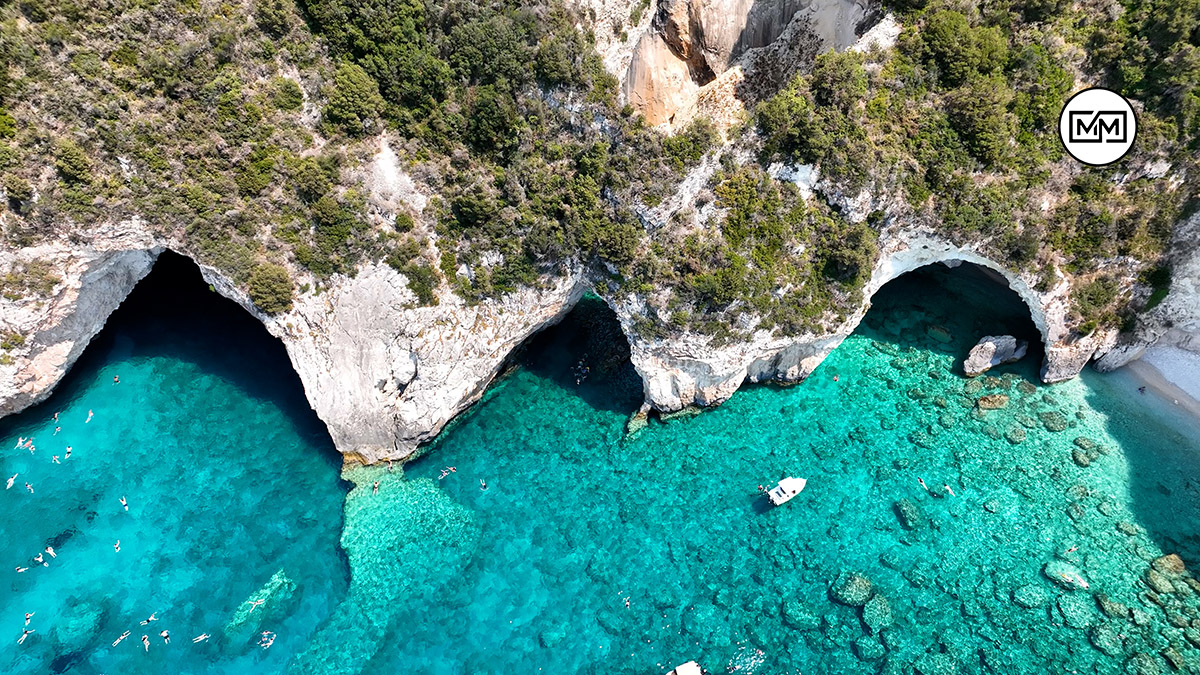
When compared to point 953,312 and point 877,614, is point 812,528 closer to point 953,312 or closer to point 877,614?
point 877,614

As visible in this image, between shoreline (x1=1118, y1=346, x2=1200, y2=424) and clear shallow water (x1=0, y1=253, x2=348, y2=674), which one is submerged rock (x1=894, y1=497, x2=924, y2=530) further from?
clear shallow water (x1=0, y1=253, x2=348, y2=674)

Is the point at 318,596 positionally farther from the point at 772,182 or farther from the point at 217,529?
the point at 772,182

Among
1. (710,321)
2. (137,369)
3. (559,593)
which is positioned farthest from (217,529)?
(710,321)

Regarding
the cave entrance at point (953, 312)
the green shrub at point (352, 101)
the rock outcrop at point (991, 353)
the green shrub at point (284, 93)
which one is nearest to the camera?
the green shrub at point (284, 93)

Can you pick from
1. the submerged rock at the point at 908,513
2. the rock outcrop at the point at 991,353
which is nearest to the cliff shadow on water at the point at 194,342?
the submerged rock at the point at 908,513

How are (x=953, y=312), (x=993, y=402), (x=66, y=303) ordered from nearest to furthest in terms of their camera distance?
(x=66, y=303)
(x=993, y=402)
(x=953, y=312)

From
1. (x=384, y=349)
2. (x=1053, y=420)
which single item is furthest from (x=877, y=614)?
(x=384, y=349)

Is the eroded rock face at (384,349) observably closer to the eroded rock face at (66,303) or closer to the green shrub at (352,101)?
the eroded rock face at (66,303)
